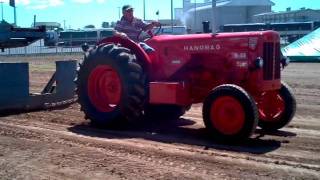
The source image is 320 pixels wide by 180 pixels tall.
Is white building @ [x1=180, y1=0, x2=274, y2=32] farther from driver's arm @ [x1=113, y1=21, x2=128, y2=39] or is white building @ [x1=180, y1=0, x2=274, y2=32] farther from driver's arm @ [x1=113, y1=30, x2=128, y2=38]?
driver's arm @ [x1=113, y1=30, x2=128, y2=38]

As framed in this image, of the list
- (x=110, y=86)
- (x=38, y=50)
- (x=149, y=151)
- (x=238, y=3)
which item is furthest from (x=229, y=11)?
(x=149, y=151)

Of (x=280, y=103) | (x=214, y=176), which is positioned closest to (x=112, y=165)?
(x=214, y=176)

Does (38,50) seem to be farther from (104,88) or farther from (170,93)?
(170,93)

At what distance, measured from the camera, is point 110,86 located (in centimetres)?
884

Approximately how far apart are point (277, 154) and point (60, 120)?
14.5 ft

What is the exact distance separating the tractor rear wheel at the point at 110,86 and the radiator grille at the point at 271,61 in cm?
201

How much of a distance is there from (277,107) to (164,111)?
2.16 m

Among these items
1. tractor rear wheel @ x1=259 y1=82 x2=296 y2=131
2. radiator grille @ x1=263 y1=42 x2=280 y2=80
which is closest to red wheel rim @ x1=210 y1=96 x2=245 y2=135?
radiator grille @ x1=263 y1=42 x2=280 y2=80

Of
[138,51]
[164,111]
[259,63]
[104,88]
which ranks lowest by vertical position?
[164,111]

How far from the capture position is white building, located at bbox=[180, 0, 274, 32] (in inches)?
3093

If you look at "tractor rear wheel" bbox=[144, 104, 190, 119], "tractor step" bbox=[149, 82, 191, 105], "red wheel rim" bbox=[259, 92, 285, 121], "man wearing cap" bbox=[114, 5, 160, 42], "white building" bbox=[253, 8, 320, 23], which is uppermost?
"white building" bbox=[253, 8, 320, 23]

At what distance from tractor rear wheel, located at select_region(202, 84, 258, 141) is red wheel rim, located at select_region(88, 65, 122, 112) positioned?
195 cm

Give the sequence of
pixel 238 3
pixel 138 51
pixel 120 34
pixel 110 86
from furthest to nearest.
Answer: pixel 238 3 < pixel 110 86 < pixel 120 34 < pixel 138 51

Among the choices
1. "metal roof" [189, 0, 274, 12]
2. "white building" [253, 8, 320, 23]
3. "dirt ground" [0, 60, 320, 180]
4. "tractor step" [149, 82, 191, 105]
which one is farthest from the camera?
"metal roof" [189, 0, 274, 12]
